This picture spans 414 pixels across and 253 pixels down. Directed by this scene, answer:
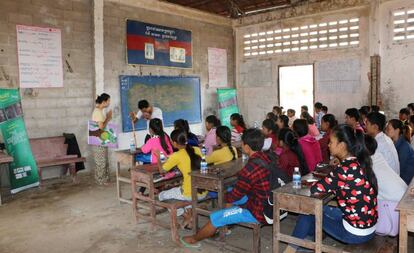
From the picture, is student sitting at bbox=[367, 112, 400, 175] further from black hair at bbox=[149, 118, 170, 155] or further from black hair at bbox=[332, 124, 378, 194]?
black hair at bbox=[149, 118, 170, 155]

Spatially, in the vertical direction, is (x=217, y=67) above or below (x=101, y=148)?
above

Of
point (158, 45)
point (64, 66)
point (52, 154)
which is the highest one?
point (158, 45)

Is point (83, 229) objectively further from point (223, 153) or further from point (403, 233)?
point (403, 233)

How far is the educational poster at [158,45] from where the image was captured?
7707 millimetres

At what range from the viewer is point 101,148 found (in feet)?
20.4

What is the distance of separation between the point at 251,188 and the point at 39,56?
481 centimetres

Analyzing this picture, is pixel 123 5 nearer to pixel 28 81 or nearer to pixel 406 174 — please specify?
pixel 28 81

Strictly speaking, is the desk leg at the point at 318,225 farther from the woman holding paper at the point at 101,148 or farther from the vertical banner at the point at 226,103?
the vertical banner at the point at 226,103

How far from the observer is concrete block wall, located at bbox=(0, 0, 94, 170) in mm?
5926

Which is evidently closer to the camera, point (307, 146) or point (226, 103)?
point (307, 146)

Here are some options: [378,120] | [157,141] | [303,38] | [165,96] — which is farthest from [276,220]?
[303,38]

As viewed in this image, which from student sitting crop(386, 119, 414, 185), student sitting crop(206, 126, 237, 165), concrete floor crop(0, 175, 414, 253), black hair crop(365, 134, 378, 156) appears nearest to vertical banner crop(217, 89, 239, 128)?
concrete floor crop(0, 175, 414, 253)

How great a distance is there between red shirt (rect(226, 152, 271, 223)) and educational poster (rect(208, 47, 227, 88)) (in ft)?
22.0

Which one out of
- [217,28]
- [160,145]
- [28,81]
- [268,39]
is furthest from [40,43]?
[268,39]
